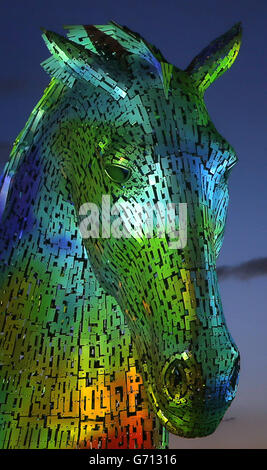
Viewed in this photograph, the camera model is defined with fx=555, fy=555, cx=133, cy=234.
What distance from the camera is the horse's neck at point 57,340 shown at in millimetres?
1875

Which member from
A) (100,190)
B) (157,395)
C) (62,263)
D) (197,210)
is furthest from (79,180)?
(157,395)

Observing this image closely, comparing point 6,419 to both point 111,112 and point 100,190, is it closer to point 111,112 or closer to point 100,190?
point 100,190

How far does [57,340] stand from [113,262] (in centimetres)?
39

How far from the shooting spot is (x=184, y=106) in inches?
73.3

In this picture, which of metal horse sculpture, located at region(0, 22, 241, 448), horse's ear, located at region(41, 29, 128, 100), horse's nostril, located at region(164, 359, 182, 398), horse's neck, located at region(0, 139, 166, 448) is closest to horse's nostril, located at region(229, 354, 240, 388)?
metal horse sculpture, located at region(0, 22, 241, 448)

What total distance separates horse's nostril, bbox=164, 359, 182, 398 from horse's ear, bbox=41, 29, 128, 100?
3.03 feet

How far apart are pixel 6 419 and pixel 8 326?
0.31 m

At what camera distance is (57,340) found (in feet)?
6.42

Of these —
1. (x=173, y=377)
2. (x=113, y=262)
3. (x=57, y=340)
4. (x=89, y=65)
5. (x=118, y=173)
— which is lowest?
(x=173, y=377)

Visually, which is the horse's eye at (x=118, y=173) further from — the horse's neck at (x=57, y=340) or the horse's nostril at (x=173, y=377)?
the horse's nostril at (x=173, y=377)

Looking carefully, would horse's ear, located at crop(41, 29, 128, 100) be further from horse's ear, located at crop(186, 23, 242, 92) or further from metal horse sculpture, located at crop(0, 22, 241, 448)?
horse's ear, located at crop(186, 23, 242, 92)

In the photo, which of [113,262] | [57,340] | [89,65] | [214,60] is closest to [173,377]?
[113,262]

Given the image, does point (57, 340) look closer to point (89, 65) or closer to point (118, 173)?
point (118, 173)

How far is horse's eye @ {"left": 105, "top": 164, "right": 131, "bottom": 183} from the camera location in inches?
67.2
